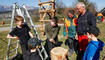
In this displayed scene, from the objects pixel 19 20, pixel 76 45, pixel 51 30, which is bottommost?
pixel 76 45

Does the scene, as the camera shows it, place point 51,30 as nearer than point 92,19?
No

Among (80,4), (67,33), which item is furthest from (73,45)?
(80,4)

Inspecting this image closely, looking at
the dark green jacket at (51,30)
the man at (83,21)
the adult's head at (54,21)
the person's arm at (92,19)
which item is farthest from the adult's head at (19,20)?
the person's arm at (92,19)

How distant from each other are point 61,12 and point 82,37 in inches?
846

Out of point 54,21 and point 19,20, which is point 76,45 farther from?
point 19,20

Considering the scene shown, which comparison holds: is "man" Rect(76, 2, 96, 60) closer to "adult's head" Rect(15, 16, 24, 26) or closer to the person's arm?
the person's arm

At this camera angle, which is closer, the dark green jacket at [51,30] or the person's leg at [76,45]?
the dark green jacket at [51,30]

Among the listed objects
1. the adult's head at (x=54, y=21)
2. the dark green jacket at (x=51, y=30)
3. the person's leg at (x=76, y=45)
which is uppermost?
the adult's head at (x=54, y=21)

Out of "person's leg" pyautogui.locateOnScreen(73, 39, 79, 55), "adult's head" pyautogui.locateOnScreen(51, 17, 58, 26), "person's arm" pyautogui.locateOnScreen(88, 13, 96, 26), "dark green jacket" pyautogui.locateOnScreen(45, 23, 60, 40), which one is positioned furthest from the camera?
"person's leg" pyautogui.locateOnScreen(73, 39, 79, 55)

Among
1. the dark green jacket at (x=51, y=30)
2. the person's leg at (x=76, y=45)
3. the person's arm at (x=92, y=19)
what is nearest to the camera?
the person's arm at (x=92, y=19)

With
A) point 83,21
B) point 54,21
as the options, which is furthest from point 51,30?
point 83,21

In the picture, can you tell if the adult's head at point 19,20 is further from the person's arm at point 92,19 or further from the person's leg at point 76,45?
the person's leg at point 76,45

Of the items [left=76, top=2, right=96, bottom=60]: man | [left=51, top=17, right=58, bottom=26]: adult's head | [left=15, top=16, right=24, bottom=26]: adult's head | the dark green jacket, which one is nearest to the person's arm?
[left=76, top=2, right=96, bottom=60]: man

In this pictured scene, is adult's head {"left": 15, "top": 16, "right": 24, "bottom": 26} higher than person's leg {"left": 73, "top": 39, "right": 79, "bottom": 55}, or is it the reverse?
adult's head {"left": 15, "top": 16, "right": 24, "bottom": 26}
